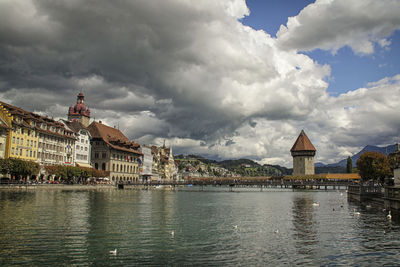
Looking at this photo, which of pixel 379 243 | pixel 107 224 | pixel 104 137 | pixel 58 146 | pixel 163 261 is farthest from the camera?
pixel 104 137

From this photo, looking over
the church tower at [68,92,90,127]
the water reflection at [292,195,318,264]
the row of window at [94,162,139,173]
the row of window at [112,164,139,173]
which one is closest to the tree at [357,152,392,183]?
the water reflection at [292,195,318,264]

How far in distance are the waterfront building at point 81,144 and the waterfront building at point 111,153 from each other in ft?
12.8

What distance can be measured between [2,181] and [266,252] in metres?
65.3

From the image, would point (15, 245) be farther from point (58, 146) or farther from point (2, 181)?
point (58, 146)

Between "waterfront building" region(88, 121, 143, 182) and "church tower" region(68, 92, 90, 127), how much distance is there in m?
19.2

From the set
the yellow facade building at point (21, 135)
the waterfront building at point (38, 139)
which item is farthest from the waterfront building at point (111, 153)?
the yellow facade building at point (21, 135)

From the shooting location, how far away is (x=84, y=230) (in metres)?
25.4

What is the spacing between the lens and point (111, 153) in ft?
416

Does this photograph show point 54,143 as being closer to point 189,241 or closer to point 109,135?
point 109,135

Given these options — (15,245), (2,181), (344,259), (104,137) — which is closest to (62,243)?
(15,245)

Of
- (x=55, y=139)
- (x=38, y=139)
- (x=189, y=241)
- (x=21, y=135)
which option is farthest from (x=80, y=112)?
(x=189, y=241)

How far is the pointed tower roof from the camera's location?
181 m

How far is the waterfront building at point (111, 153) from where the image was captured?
125875 millimetres

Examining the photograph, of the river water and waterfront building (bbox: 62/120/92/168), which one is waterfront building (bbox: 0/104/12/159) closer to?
waterfront building (bbox: 62/120/92/168)
